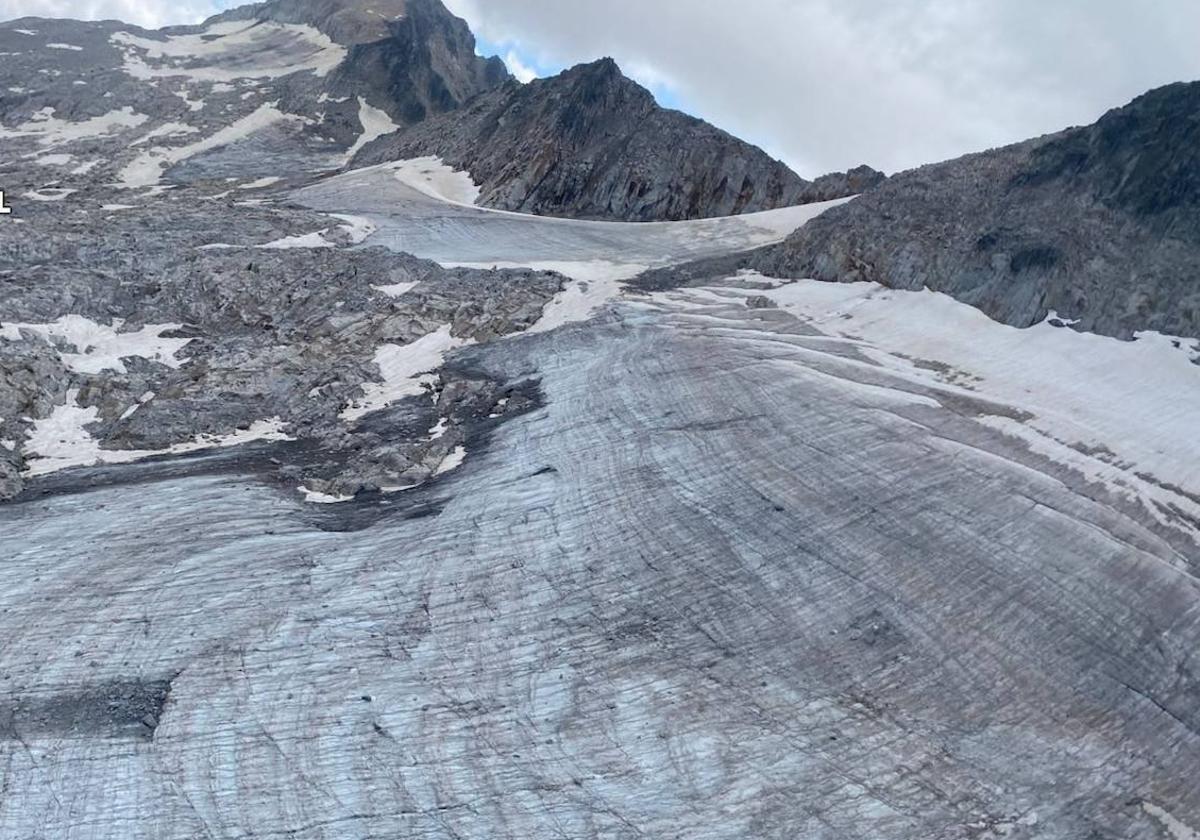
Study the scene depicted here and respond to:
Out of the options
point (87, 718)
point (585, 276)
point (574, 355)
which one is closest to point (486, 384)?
point (574, 355)

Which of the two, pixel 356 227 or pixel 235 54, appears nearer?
pixel 356 227

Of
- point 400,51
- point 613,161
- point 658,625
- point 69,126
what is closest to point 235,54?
point 400,51

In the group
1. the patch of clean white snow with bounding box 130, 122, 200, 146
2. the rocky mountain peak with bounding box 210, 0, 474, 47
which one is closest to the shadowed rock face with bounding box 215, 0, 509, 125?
the rocky mountain peak with bounding box 210, 0, 474, 47

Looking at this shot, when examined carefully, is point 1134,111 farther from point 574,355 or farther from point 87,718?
point 87,718

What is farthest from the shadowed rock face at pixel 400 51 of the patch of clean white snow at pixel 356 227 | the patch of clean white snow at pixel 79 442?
the patch of clean white snow at pixel 79 442

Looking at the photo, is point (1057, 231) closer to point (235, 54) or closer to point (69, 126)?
point (69, 126)
